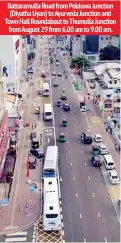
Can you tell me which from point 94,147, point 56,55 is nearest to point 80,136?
point 94,147

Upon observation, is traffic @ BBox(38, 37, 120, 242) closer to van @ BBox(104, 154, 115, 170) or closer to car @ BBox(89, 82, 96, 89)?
van @ BBox(104, 154, 115, 170)

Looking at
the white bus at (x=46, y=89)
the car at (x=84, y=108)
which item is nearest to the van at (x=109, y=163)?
the car at (x=84, y=108)

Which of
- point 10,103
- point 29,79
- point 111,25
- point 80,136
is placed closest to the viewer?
point 111,25

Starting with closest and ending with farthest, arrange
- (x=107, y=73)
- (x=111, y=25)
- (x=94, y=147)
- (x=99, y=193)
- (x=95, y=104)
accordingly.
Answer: (x=111, y=25)
(x=99, y=193)
(x=94, y=147)
(x=95, y=104)
(x=107, y=73)

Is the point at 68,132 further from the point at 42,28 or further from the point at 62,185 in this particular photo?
the point at 42,28

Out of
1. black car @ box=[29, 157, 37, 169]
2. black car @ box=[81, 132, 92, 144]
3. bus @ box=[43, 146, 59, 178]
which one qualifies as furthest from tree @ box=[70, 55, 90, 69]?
bus @ box=[43, 146, 59, 178]

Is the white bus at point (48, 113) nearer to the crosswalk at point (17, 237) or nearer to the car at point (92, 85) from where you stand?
the car at point (92, 85)
